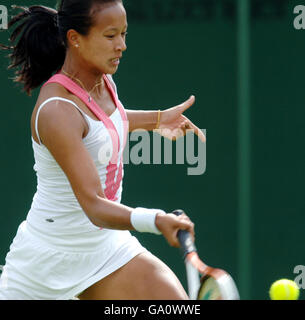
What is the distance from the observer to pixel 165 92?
5.12m

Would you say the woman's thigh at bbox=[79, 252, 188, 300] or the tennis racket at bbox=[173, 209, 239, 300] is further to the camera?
the woman's thigh at bbox=[79, 252, 188, 300]

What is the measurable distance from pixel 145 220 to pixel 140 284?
1.84ft

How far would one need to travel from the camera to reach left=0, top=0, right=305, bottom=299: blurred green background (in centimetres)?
501

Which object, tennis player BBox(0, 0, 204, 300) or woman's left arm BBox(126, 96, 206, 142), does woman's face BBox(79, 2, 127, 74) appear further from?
woman's left arm BBox(126, 96, 206, 142)

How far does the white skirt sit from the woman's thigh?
4 centimetres

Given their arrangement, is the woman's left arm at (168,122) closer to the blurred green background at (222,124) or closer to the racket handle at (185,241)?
the racket handle at (185,241)

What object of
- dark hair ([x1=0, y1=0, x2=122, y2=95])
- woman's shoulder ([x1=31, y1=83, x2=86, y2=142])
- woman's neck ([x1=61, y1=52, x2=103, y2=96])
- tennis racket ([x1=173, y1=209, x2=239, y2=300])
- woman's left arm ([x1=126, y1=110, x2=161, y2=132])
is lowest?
tennis racket ([x1=173, y1=209, x2=239, y2=300])

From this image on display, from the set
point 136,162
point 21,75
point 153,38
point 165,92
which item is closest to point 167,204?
point 136,162

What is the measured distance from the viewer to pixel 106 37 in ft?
10.1

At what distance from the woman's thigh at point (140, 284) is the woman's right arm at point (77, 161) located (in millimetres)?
412

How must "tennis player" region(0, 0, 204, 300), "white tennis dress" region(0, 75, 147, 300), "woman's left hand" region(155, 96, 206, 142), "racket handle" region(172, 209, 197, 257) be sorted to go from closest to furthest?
"racket handle" region(172, 209, 197, 257), "tennis player" region(0, 0, 204, 300), "white tennis dress" region(0, 75, 147, 300), "woman's left hand" region(155, 96, 206, 142)

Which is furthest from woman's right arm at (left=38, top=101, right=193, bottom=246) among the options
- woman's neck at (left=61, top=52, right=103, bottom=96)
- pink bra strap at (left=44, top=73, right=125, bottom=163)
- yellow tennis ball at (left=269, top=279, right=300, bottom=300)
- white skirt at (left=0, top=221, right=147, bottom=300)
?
yellow tennis ball at (left=269, top=279, right=300, bottom=300)

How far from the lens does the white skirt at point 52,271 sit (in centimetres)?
316

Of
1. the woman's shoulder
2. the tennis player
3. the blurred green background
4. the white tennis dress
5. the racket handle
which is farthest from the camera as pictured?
the blurred green background
